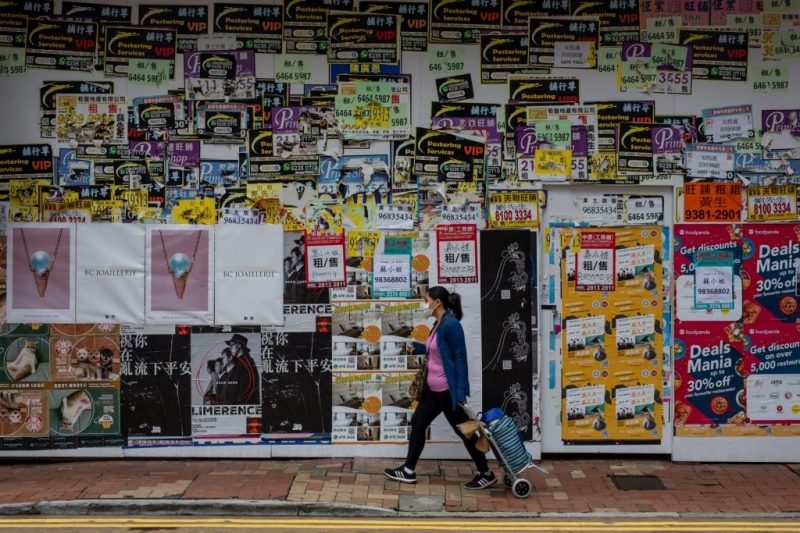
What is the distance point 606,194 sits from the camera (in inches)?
327

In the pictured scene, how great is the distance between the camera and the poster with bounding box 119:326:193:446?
27.0ft

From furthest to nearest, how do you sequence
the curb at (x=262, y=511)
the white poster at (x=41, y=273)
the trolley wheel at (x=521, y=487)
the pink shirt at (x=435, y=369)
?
the white poster at (x=41, y=273) → the pink shirt at (x=435, y=369) → the trolley wheel at (x=521, y=487) → the curb at (x=262, y=511)

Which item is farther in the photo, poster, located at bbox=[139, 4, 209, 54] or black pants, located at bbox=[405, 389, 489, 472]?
poster, located at bbox=[139, 4, 209, 54]

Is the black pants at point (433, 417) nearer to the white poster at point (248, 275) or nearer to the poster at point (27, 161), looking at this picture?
the white poster at point (248, 275)

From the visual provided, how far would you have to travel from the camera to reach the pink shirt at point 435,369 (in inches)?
289

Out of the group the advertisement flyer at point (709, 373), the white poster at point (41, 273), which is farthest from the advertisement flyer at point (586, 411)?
the white poster at point (41, 273)

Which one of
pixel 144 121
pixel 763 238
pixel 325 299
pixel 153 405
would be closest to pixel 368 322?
pixel 325 299

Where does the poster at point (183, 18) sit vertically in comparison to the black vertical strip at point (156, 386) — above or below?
above

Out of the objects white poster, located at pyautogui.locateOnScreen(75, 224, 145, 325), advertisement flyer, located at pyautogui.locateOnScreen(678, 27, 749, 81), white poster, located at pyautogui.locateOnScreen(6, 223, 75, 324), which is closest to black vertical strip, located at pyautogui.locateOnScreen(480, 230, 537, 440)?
advertisement flyer, located at pyautogui.locateOnScreen(678, 27, 749, 81)

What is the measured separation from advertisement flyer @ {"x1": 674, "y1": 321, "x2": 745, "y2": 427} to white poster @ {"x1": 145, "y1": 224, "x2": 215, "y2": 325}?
4802 millimetres

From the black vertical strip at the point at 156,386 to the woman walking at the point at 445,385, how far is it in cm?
227

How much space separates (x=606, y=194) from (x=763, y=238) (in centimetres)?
165

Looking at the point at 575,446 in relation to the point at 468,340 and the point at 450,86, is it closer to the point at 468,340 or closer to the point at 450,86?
the point at 468,340

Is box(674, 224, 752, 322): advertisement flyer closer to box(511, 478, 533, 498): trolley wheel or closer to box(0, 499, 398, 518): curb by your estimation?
box(511, 478, 533, 498): trolley wheel
